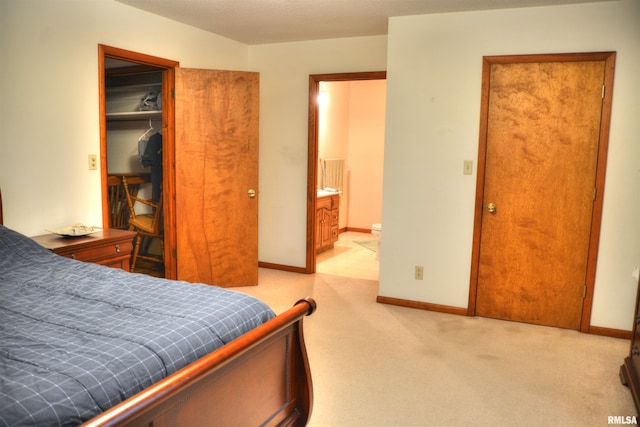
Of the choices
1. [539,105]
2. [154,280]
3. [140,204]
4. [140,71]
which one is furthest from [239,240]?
[539,105]

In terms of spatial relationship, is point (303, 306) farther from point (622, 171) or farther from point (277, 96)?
point (277, 96)

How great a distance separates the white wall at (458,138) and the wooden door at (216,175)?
131 cm

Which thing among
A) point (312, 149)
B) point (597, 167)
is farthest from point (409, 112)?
point (597, 167)

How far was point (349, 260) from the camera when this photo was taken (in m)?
5.84

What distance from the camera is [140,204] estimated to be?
536 centimetres

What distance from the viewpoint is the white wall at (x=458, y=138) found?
340 cm

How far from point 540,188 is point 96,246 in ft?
10.2

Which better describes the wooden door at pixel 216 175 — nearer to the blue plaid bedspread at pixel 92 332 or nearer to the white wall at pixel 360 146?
the blue plaid bedspread at pixel 92 332

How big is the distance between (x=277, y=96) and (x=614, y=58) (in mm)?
2980

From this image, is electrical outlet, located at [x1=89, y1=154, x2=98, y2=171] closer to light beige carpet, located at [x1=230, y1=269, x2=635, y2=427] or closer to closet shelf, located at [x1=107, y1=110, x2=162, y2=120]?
closet shelf, located at [x1=107, y1=110, x2=162, y2=120]

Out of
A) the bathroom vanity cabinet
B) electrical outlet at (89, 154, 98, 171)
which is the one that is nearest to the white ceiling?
electrical outlet at (89, 154, 98, 171)

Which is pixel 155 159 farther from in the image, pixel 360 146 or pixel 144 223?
pixel 360 146

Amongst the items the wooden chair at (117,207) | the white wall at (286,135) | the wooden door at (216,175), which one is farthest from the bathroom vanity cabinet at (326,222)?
the wooden chair at (117,207)

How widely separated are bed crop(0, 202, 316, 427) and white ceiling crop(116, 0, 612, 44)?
2282 mm
